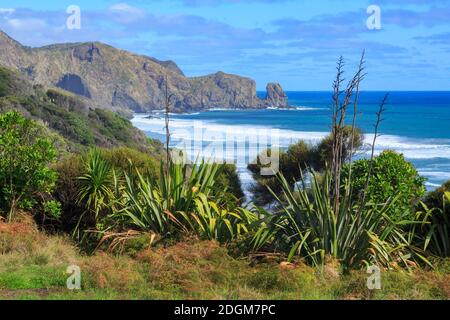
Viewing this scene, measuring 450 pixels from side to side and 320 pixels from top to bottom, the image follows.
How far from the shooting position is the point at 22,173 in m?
11.1

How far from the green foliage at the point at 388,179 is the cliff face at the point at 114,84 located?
533 ft

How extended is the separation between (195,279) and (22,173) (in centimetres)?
502

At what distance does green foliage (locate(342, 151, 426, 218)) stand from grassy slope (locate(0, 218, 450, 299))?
2.86 metres

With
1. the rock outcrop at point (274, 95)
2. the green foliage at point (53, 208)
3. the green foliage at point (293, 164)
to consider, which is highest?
the rock outcrop at point (274, 95)

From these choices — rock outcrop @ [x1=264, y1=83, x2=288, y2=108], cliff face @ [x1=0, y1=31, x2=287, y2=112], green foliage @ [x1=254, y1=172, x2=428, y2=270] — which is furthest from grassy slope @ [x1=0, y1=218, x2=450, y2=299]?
rock outcrop @ [x1=264, y1=83, x2=288, y2=108]

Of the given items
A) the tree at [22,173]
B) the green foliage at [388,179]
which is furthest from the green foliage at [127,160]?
the green foliage at [388,179]

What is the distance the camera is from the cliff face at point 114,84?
176m

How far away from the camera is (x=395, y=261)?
8273mm

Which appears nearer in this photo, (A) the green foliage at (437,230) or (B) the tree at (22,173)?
(A) the green foliage at (437,230)

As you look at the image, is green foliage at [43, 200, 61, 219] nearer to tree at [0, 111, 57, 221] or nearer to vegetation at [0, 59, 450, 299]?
vegetation at [0, 59, 450, 299]

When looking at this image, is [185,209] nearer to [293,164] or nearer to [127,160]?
[127,160]

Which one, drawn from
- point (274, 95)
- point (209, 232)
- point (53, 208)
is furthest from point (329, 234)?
point (274, 95)

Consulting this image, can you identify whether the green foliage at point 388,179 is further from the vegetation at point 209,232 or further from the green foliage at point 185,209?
the green foliage at point 185,209
